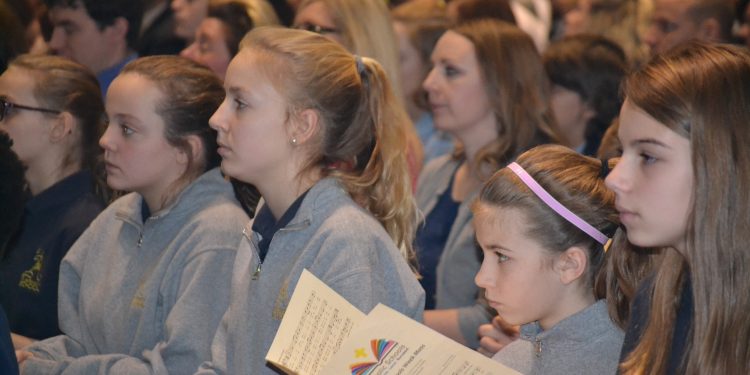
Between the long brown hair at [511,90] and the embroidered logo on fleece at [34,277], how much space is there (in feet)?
5.14

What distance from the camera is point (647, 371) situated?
2119 mm

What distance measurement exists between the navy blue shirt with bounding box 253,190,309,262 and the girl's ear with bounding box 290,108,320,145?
15cm

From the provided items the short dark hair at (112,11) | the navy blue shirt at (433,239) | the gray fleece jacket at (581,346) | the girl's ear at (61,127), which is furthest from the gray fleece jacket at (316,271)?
the short dark hair at (112,11)

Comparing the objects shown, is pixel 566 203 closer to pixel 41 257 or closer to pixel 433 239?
pixel 433 239

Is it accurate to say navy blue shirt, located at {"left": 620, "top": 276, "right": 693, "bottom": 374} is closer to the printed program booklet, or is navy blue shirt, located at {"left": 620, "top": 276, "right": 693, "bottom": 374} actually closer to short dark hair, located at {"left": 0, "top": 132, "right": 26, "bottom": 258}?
the printed program booklet

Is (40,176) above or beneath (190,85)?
beneath

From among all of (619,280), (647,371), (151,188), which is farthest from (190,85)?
(647,371)

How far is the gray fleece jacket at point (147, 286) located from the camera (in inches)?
116

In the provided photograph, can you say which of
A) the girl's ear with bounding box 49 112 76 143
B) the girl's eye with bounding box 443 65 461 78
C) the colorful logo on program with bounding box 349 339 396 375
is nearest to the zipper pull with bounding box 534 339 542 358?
the colorful logo on program with bounding box 349 339 396 375

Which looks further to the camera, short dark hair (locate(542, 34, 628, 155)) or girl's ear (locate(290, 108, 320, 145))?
short dark hair (locate(542, 34, 628, 155))

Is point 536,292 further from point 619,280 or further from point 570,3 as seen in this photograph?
point 570,3

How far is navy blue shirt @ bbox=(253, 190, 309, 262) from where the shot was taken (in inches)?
111

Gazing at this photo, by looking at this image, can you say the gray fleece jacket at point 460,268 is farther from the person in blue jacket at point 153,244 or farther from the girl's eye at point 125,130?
the girl's eye at point 125,130

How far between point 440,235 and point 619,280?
158 centimetres
